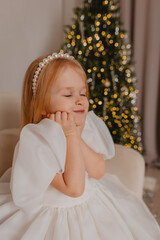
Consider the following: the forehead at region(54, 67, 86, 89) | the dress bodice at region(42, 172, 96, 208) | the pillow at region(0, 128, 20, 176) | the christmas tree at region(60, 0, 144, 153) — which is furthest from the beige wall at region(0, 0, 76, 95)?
the dress bodice at region(42, 172, 96, 208)

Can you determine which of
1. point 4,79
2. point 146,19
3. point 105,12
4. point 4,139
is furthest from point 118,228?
point 146,19

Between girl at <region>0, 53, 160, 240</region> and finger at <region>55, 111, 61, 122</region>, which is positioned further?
finger at <region>55, 111, 61, 122</region>

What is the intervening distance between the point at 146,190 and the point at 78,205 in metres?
1.64

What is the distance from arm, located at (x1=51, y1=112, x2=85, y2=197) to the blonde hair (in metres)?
0.17

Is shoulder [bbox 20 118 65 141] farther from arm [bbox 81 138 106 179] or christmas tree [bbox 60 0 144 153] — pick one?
christmas tree [bbox 60 0 144 153]

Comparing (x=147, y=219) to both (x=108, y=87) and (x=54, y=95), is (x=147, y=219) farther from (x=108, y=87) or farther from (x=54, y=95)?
(x=108, y=87)

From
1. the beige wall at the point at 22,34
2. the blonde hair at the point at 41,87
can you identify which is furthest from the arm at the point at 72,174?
the beige wall at the point at 22,34

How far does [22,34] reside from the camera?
7.10ft

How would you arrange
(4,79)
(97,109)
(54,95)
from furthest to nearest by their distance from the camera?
1. (97,109)
2. (4,79)
3. (54,95)

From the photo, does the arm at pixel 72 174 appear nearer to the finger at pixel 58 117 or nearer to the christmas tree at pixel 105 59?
the finger at pixel 58 117

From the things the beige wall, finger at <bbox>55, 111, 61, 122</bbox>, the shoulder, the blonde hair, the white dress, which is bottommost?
the white dress

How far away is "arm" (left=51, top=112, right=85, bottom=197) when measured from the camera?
2.99ft

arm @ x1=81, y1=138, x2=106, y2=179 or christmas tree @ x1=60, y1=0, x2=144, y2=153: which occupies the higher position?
christmas tree @ x1=60, y1=0, x2=144, y2=153

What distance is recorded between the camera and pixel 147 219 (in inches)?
42.8
